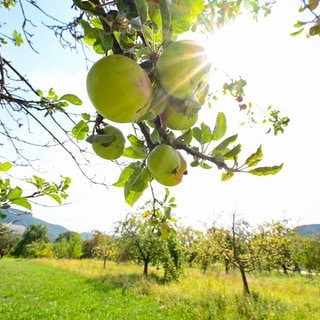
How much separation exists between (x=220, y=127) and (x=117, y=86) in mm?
555

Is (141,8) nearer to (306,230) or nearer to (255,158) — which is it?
(255,158)

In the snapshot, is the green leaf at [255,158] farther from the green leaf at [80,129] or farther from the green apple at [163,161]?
the green leaf at [80,129]

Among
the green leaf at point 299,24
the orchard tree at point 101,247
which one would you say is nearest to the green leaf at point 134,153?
the green leaf at point 299,24

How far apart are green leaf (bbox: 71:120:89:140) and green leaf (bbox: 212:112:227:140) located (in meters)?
0.54

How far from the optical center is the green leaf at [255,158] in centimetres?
93

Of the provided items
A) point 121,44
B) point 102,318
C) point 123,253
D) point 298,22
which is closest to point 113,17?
point 121,44

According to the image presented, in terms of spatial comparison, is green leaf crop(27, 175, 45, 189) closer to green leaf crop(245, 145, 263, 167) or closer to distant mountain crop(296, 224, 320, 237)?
green leaf crop(245, 145, 263, 167)

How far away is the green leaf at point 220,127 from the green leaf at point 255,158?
16 centimetres

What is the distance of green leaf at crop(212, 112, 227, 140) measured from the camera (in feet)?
3.40

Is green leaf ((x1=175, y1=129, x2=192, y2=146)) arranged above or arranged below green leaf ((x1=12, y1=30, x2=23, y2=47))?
below

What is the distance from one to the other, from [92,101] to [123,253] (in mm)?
31190

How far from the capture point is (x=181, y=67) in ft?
2.13

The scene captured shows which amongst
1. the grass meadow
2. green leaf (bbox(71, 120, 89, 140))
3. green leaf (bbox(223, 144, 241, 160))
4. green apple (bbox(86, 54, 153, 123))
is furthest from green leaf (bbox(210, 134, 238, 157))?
the grass meadow

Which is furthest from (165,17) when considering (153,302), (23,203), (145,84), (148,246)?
(148,246)
